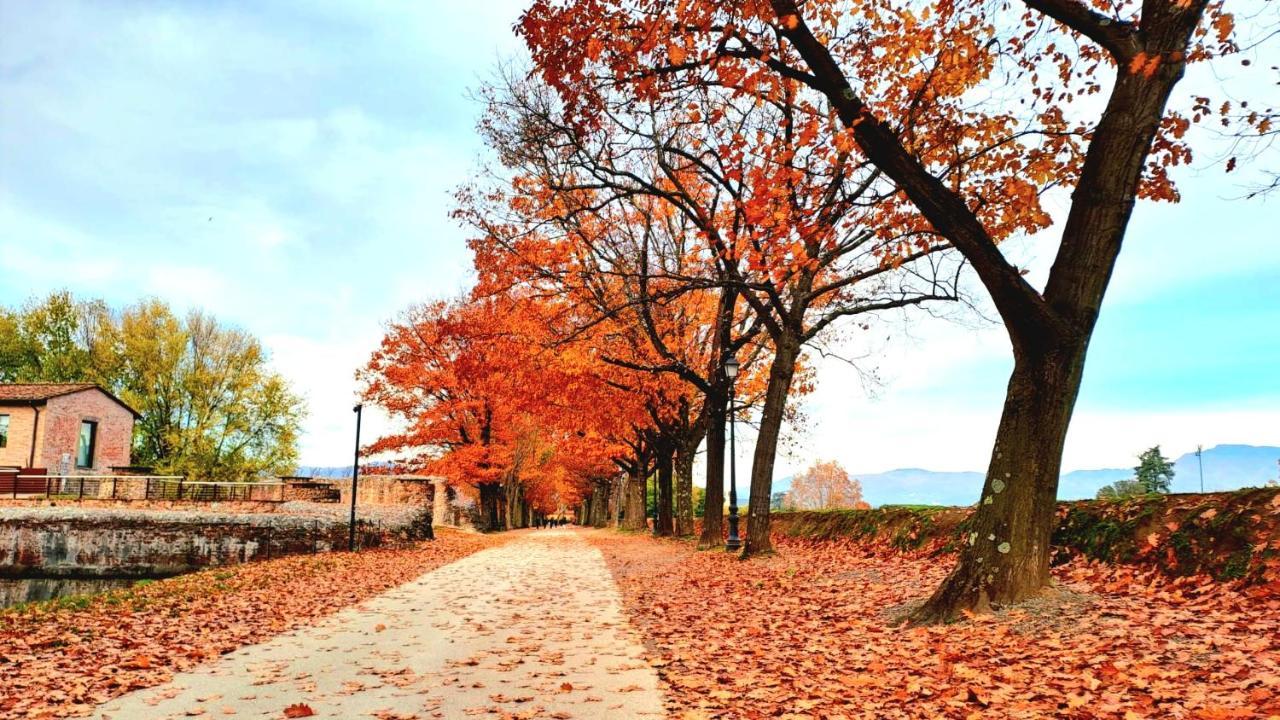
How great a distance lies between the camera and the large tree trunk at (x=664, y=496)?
90.4 ft

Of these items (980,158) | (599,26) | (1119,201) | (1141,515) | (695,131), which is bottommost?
(1141,515)

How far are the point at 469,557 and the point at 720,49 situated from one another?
15.8 metres

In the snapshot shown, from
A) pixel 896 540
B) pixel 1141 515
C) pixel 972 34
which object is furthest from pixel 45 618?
pixel 972 34

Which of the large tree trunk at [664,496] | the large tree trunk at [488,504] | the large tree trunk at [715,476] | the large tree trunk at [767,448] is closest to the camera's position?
the large tree trunk at [767,448]

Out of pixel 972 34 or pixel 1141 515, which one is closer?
pixel 1141 515

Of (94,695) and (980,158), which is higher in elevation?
(980,158)

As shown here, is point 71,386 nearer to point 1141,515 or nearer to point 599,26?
point 599,26

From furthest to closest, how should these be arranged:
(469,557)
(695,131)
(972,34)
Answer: (469,557), (695,131), (972,34)

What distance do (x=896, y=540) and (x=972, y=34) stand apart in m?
7.85

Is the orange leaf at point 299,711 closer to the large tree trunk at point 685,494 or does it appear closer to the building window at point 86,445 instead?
the large tree trunk at point 685,494

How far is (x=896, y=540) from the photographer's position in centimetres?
1268

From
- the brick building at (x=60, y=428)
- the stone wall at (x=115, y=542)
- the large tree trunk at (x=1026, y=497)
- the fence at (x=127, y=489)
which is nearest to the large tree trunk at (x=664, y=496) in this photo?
the stone wall at (x=115, y=542)

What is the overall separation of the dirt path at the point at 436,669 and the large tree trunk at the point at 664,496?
16805mm

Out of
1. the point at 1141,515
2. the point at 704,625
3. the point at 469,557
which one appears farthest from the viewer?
the point at 469,557
